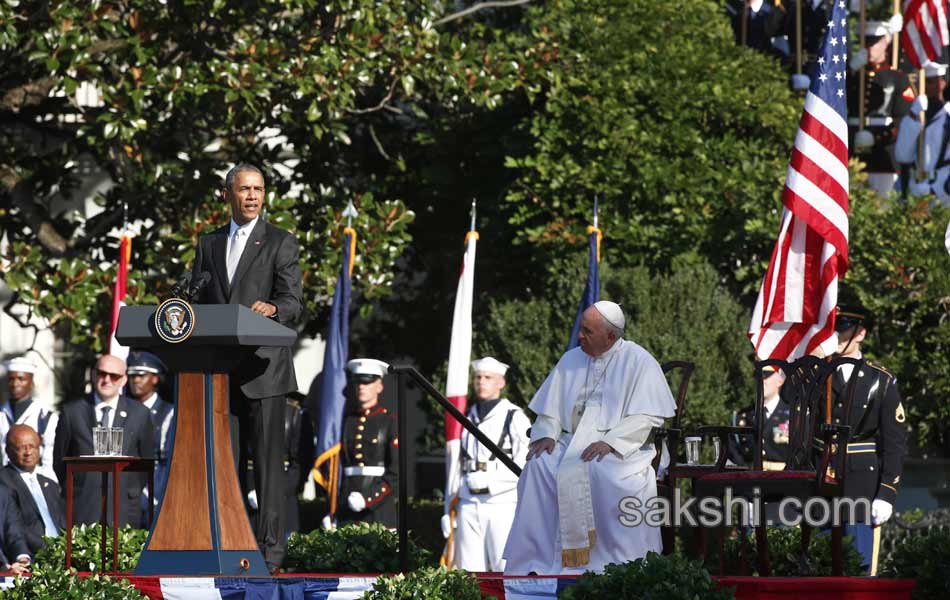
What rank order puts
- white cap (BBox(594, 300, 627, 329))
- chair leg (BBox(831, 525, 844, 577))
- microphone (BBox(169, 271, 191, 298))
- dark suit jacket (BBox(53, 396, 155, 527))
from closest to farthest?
1. microphone (BBox(169, 271, 191, 298))
2. chair leg (BBox(831, 525, 844, 577))
3. white cap (BBox(594, 300, 627, 329))
4. dark suit jacket (BBox(53, 396, 155, 527))

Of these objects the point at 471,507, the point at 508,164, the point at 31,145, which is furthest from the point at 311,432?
the point at 31,145

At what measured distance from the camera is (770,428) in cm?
1080

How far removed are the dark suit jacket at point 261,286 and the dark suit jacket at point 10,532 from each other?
111 inches

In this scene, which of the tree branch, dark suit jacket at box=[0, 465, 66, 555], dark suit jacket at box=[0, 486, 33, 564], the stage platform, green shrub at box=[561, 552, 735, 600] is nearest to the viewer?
green shrub at box=[561, 552, 735, 600]

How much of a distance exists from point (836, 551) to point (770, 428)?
8.39ft

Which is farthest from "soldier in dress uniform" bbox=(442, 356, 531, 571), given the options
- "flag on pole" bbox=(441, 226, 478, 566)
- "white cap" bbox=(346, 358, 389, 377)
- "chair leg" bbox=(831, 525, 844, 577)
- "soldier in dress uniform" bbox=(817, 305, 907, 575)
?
"chair leg" bbox=(831, 525, 844, 577)

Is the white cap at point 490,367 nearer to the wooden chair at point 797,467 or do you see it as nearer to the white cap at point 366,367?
the white cap at point 366,367

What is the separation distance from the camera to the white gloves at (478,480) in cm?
1223

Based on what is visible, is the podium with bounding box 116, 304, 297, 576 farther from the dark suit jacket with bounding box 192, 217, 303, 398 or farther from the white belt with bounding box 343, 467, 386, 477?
the white belt with bounding box 343, 467, 386, 477

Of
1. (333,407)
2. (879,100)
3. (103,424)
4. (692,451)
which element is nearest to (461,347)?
(333,407)

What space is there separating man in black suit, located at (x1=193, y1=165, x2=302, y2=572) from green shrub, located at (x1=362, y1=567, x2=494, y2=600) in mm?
1077

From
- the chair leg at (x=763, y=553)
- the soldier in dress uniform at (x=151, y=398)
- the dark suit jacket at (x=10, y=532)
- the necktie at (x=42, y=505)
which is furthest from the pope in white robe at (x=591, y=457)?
the soldier in dress uniform at (x=151, y=398)

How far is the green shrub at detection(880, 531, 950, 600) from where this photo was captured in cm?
792

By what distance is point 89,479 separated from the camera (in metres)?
11.8
